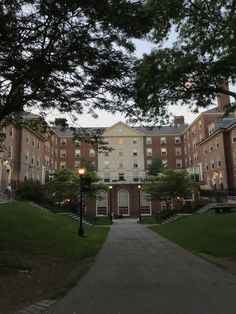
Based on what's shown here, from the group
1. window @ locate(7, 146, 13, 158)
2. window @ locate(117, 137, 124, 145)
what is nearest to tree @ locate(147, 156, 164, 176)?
window @ locate(117, 137, 124, 145)

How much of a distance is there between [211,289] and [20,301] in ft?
12.6

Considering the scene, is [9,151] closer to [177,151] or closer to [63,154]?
[63,154]

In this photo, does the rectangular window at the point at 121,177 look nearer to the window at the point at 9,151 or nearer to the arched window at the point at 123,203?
the arched window at the point at 123,203

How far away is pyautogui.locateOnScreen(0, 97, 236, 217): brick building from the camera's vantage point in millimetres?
55844

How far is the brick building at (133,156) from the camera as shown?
55844mm

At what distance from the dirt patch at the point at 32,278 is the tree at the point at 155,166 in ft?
223

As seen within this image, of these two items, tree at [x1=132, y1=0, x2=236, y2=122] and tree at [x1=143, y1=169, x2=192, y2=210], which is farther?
tree at [x1=143, y1=169, x2=192, y2=210]

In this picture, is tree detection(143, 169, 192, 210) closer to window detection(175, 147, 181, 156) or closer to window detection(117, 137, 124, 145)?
window detection(117, 137, 124, 145)

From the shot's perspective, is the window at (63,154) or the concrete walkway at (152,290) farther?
the window at (63,154)

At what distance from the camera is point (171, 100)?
15719 millimetres

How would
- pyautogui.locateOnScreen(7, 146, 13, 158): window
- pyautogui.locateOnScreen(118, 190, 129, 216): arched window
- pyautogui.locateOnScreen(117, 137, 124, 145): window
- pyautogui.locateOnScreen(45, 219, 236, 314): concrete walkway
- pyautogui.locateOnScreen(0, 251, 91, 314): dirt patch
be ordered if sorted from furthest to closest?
pyautogui.locateOnScreen(117, 137, 124, 145): window
pyautogui.locateOnScreen(118, 190, 129, 216): arched window
pyautogui.locateOnScreen(7, 146, 13, 158): window
pyautogui.locateOnScreen(0, 251, 91, 314): dirt patch
pyautogui.locateOnScreen(45, 219, 236, 314): concrete walkway

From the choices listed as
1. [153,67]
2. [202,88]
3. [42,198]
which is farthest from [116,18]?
[42,198]

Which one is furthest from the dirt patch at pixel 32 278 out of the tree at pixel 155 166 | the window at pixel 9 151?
the tree at pixel 155 166

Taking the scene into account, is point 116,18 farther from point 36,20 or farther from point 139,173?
point 139,173
